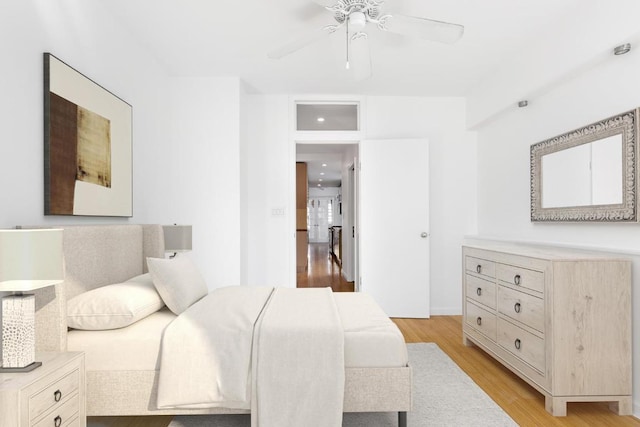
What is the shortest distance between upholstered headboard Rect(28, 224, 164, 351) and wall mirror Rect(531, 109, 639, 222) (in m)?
3.06

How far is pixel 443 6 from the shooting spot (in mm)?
2520

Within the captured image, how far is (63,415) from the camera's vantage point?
1.46 meters

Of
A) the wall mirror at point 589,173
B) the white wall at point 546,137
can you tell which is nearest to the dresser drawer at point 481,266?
the white wall at point 546,137

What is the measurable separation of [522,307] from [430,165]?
2.38 m

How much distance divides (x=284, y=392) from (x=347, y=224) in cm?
531

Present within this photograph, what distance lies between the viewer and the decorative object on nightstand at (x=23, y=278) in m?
1.31

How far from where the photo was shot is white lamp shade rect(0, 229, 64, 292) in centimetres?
131

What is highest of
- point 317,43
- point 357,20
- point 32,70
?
point 317,43

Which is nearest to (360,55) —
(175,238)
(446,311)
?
(175,238)

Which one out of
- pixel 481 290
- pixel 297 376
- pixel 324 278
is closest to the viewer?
pixel 297 376

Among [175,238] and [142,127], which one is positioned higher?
[142,127]

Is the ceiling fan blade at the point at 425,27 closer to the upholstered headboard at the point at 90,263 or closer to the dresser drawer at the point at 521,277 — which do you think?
the dresser drawer at the point at 521,277

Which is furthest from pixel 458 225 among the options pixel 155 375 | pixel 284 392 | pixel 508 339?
pixel 155 375

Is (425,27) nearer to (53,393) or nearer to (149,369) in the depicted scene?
(149,369)
